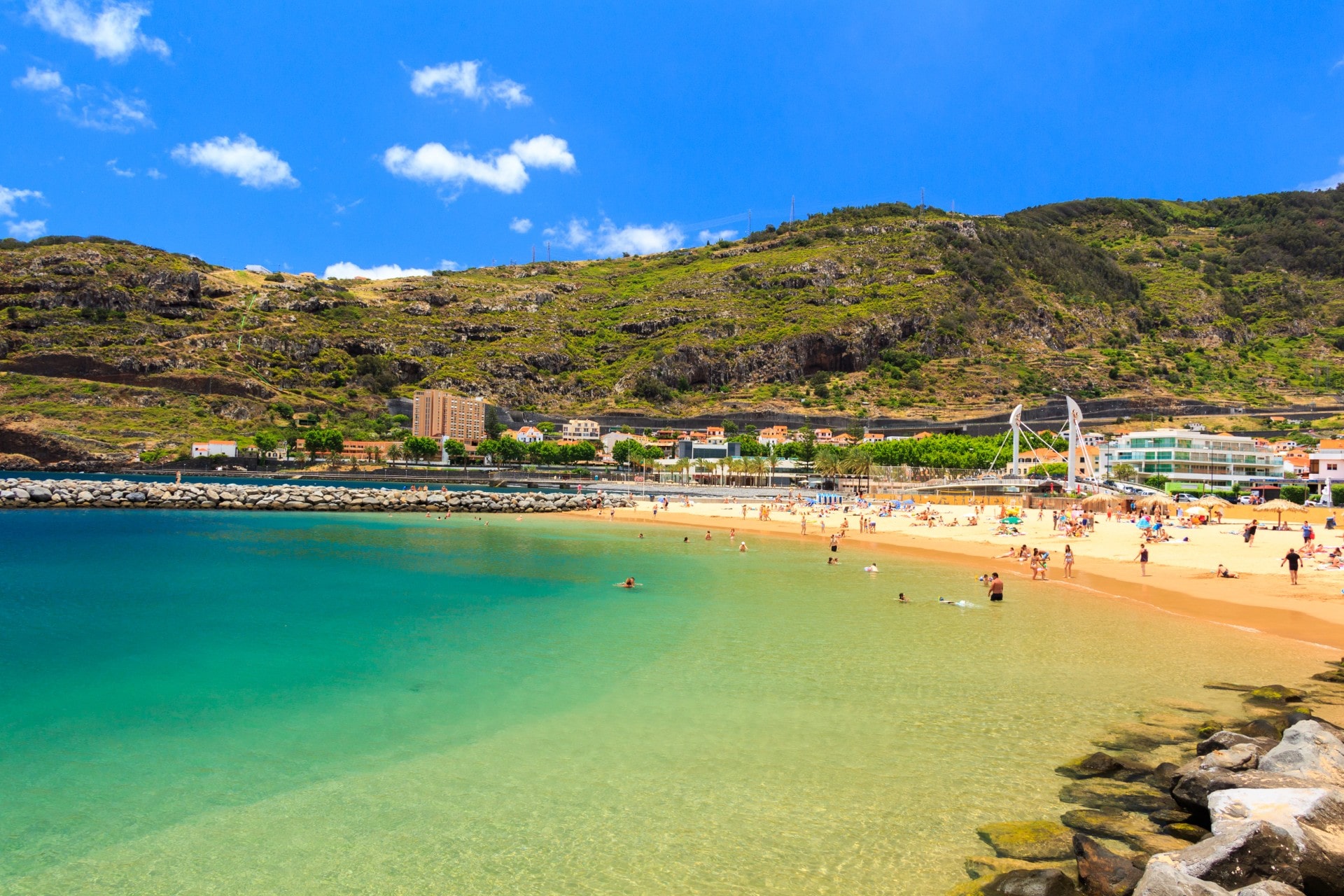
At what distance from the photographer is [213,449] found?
345ft

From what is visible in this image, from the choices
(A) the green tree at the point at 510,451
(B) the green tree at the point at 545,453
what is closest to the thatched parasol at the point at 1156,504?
(B) the green tree at the point at 545,453

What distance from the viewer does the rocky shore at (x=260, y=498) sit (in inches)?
2254

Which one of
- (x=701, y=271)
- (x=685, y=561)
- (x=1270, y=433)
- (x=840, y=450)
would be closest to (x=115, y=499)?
(x=685, y=561)

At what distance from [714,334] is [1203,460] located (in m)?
96.9

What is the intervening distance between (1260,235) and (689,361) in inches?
5824

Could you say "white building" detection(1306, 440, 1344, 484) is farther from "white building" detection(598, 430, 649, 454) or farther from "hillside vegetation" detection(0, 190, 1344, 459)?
"white building" detection(598, 430, 649, 454)

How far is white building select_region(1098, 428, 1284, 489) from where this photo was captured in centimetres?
7238

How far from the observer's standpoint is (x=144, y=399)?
117938 mm

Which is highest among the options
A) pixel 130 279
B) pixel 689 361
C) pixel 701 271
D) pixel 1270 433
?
pixel 701 271

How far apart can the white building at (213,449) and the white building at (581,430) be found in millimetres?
48562

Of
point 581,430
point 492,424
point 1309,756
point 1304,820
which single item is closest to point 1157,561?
point 1309,756

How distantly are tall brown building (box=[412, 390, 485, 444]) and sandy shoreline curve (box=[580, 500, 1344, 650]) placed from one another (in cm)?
8196

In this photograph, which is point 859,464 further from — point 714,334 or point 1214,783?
point 1214,783

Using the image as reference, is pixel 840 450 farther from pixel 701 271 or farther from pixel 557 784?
pixel 701 271
